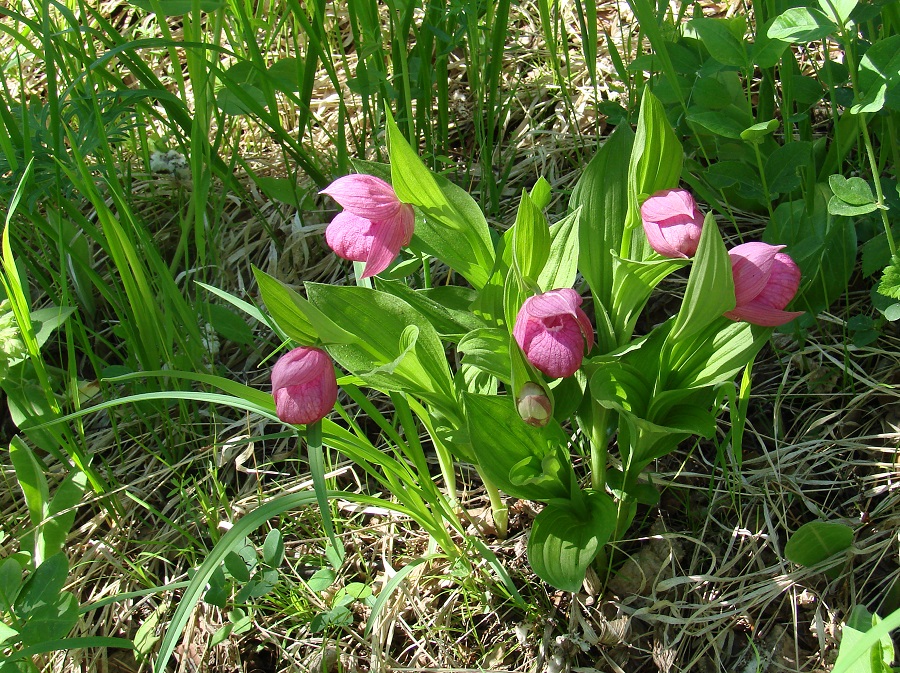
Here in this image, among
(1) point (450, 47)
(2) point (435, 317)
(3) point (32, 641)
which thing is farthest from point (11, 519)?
(1) point (450, 47)

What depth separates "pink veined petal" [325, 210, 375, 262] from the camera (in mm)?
1118

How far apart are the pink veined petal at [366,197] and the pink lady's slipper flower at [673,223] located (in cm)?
36

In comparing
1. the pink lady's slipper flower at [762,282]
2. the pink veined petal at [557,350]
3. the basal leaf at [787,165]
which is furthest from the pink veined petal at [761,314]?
the basal leaf at [787,165]

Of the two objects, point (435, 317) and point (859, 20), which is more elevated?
point (859, 20)

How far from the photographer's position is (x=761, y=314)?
1041mm

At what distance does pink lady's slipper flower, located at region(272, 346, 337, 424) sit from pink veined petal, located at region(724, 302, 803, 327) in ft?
1.81

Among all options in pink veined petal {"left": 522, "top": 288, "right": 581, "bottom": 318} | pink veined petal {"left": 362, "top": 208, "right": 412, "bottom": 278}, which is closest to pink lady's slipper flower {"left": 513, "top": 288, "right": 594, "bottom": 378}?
pink veined petal {"left": 522, "top": 288, "right": 581, "bottom": 318}

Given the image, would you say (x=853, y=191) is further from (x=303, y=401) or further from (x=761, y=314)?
(x=303, y=401)

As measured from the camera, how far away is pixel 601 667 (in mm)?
1281

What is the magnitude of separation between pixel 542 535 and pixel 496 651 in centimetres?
26

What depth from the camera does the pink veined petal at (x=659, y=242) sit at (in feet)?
3.33

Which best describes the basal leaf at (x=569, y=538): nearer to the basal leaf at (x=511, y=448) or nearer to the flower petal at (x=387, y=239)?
the basal leaf at (x=511, y=448)

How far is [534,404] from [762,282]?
13.2 inches

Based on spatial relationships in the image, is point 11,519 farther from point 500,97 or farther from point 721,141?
point 721,141
